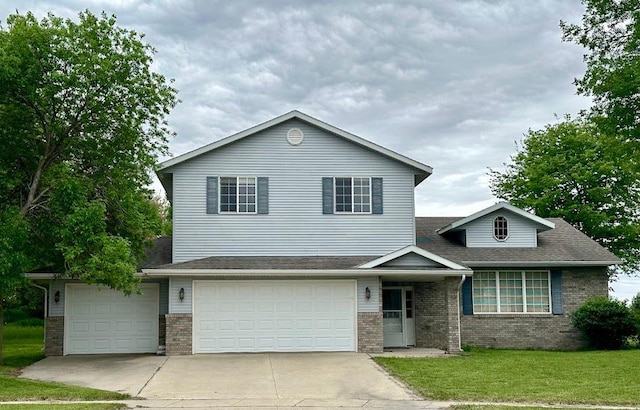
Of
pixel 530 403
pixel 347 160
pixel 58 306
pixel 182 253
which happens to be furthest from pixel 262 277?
pixel 530 403

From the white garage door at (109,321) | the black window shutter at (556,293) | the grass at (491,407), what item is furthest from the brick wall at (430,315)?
the grass at (491,407)

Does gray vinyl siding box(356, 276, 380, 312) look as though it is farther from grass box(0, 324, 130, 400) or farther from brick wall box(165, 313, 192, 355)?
grass box(0, 324, 130, 400)

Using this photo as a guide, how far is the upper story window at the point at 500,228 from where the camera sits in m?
24.2

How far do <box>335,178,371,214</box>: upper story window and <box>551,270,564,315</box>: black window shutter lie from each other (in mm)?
6728

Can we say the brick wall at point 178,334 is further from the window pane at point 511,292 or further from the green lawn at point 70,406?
the window pane at point 511,292

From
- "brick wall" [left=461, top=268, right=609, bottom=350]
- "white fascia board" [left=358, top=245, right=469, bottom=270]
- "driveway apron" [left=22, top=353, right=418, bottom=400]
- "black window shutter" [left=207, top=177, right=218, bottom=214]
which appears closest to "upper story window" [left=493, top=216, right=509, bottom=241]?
"brick wall" [left=461, top=268, right=609, bottom=350]

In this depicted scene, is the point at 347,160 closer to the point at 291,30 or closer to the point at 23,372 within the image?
the point at 291,30

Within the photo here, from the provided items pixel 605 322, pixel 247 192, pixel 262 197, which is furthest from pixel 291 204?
pixel 605 322

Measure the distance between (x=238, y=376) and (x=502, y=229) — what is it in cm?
1194

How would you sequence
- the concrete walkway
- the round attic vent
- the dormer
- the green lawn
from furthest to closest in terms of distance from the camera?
the dormer
the round attic vent
the concrete walkway
the green lawn

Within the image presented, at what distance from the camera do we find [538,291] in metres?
23.4

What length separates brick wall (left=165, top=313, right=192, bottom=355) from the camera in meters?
20.0

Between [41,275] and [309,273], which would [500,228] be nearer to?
[309,273]

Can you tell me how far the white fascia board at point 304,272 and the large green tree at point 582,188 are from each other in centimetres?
Answer: 1899
